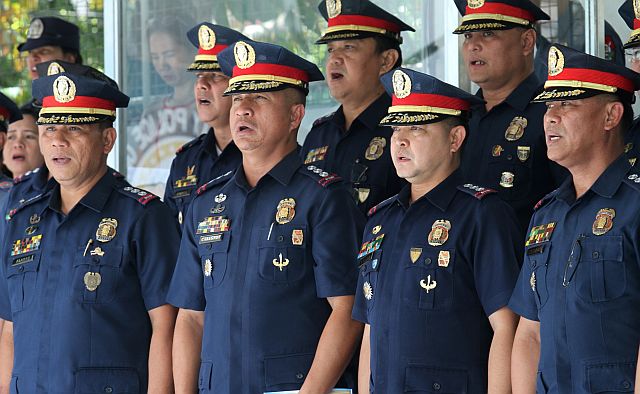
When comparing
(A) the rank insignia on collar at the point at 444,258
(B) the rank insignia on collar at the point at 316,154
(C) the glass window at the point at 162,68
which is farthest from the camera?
(C) the glass window at the point at 162,68

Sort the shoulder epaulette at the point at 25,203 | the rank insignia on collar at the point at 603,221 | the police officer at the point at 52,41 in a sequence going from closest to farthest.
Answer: the rank insignia on collar at the point at 603,221
the shoulder epaulette at the point at 25,203
the police officer at the point at 52,41

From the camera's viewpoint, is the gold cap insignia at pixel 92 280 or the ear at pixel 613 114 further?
the gold cap insignia at pixel 92 280

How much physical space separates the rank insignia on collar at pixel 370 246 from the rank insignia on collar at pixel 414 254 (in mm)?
147

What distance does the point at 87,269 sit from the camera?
16.5 ft

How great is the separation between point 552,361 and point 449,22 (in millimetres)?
2842

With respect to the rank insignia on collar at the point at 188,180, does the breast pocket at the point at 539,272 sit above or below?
below

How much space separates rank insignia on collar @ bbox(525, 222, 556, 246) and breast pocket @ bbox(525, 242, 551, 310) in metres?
0.02

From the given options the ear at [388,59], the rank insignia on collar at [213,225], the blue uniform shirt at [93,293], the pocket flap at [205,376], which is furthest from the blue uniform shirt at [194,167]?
the pocket flap at [205,376]

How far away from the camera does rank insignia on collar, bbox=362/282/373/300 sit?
4.54 m

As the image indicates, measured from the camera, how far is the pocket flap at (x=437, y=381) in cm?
430

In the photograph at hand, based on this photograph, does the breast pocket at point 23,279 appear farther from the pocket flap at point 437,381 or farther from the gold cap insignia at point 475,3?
the gold cap insignia at point 475,3

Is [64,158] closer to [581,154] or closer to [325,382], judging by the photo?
[325,382]

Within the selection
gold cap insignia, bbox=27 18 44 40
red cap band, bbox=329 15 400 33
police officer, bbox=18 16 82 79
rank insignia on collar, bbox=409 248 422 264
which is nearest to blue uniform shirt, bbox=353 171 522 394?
rank insignia on collar, bbox=409 248 422 264

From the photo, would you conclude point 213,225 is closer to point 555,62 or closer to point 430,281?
point 430,281
